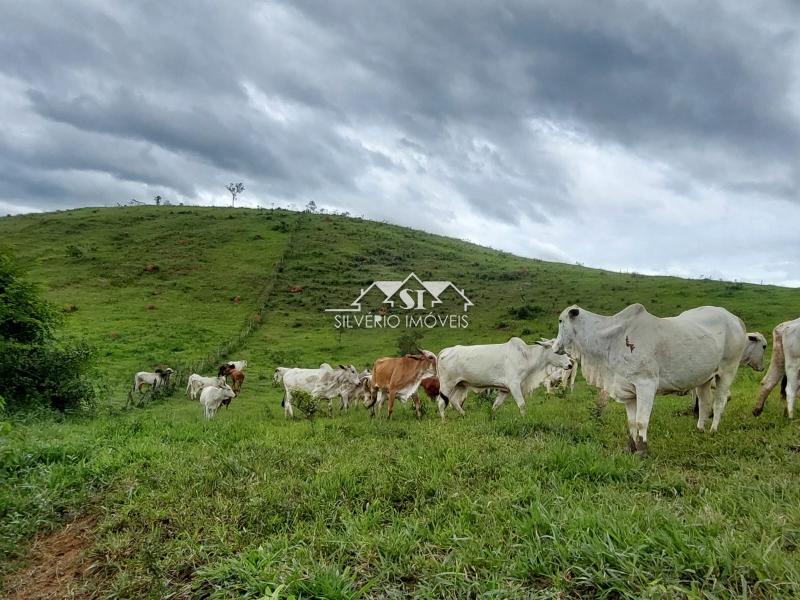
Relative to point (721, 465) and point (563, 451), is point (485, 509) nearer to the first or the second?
point (563, 451)

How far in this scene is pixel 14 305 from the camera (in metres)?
11.4

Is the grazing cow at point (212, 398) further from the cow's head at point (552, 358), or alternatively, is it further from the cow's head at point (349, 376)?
the cow's head at point (552, 358)

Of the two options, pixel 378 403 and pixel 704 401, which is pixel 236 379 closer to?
pixel 378 403

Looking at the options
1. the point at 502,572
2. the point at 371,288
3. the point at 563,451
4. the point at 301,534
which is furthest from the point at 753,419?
the point at 371,288

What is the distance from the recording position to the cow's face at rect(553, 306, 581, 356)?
750 centimetres

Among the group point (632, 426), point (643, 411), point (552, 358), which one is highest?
point (552, 358)

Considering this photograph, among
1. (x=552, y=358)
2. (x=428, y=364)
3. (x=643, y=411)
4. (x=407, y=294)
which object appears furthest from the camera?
(x=407, y=294)

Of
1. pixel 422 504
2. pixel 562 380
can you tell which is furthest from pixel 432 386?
pixel 422 504

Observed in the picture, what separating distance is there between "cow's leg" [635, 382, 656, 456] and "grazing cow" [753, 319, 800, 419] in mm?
3121

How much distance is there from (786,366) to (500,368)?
16.9ft

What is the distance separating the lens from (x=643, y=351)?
6.77 metres

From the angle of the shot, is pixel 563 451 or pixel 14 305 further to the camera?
pixel 14 305

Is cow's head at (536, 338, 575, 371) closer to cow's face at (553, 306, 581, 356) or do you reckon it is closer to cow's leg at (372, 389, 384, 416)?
cow's face at (553, 306, 581, 356)

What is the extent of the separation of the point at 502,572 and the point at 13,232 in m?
67.3
